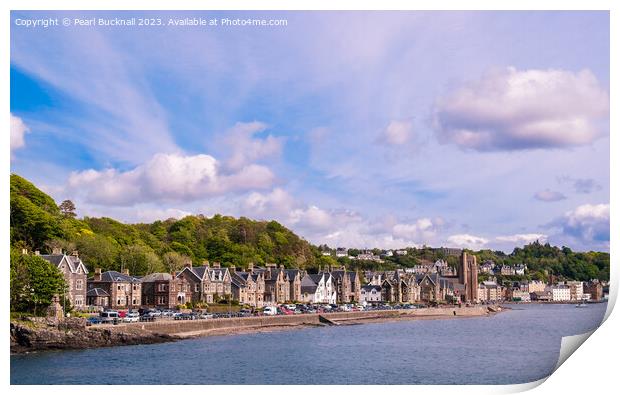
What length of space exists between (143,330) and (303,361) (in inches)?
282

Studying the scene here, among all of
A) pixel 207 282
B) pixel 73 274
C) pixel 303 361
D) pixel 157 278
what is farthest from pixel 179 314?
pixel 303 361

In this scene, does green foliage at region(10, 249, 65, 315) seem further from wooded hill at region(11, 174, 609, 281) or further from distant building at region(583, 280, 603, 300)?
distant building at region(583, 280, 603, 300)

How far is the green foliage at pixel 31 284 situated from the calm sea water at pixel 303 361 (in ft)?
9.95

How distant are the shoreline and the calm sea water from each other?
0.73m

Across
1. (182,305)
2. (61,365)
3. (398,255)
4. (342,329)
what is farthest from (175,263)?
(398,255)

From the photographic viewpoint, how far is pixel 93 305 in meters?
39.8

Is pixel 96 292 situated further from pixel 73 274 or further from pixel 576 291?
pixel 576 291

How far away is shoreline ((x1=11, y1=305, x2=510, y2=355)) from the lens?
84.6ft

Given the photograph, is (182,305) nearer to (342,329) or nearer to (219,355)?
(342,329)

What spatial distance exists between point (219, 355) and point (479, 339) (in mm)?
12735

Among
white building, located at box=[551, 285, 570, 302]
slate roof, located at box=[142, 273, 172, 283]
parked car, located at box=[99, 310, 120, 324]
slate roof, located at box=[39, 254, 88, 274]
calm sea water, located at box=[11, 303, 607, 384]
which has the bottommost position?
calm sea water, located at box=[11, 303, 607, 384]

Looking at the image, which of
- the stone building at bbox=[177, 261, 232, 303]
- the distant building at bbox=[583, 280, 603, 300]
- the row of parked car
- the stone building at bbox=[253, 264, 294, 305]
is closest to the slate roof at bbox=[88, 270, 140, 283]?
the row of parked car

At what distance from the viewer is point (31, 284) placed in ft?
92.1

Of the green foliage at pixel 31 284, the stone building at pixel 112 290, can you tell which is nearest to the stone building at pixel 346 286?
the stone building at pixel 112 290
